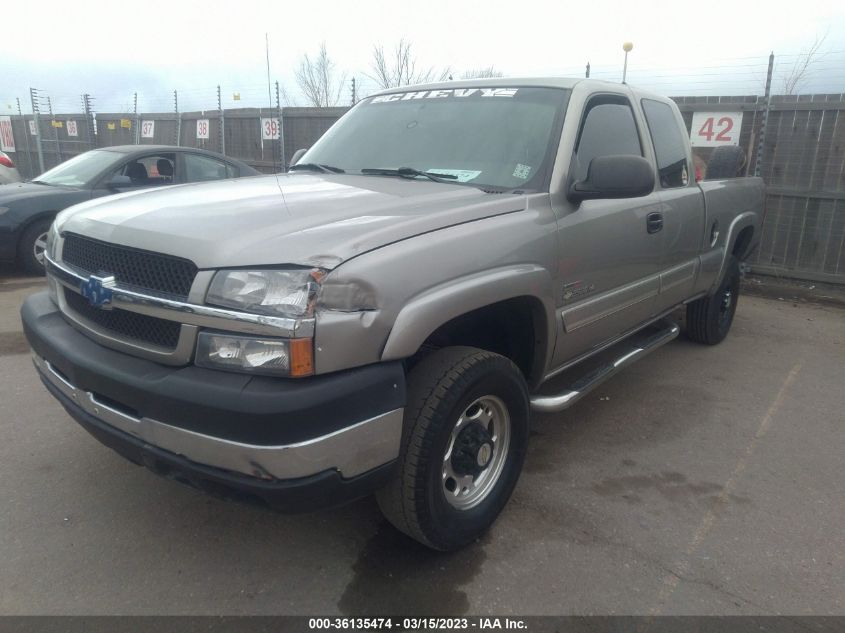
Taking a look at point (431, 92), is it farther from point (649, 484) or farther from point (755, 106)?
point (755, 106)

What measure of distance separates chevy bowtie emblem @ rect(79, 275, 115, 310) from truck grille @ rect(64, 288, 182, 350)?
0.17ft

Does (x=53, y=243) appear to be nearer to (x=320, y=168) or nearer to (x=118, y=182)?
(x=320, y=168)

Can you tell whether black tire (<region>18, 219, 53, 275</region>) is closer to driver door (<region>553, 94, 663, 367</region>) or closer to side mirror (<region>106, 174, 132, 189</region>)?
side mirror (<region>106, 174, 132, 189</region>)

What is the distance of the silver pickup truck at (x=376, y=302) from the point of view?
1.99m

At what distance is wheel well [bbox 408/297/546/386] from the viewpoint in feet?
9.19

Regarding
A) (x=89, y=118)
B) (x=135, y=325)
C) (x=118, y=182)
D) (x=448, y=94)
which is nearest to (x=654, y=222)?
(x=448, y=94)

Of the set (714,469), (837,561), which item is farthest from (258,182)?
(837,561)

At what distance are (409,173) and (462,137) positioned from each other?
1.15 ft

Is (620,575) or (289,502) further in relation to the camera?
(620,575)

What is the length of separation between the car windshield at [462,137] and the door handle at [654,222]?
0.88m

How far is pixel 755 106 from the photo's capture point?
800 cm

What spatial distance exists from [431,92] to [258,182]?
1.18 meters

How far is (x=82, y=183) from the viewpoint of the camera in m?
7.43

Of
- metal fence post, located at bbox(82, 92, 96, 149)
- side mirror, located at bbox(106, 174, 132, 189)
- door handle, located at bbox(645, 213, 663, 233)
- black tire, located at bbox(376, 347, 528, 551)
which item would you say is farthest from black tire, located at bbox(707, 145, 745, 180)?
metal fence post, located at bbox(82, 92, 96, 149)
